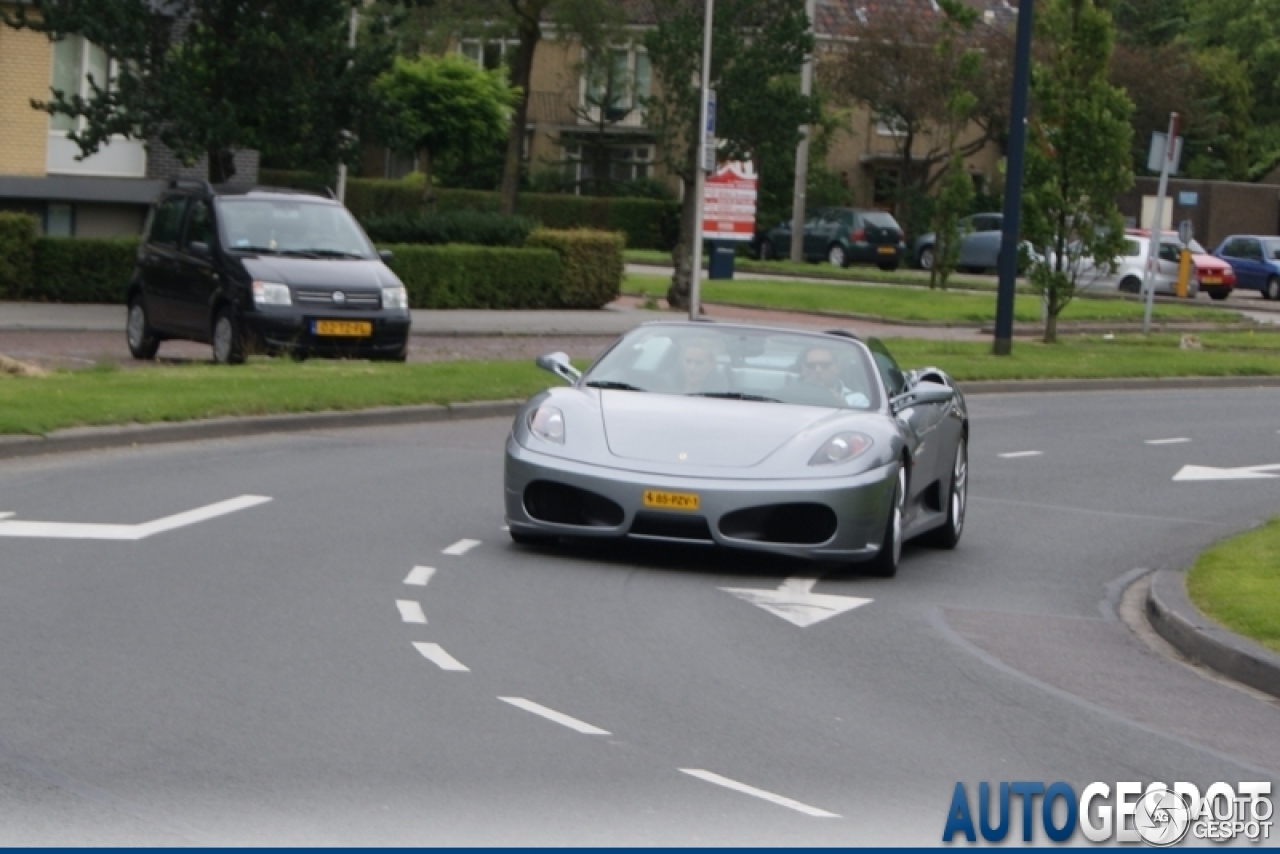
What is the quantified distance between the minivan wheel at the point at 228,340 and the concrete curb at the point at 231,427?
11.2 feet

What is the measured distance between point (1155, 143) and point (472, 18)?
23.2 meters

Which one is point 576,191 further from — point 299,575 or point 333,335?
point 299,575

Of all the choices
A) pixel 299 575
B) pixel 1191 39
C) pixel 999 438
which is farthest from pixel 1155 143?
pixel 1191 39

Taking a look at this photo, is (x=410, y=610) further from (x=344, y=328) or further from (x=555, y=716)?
(x=344, y=328)

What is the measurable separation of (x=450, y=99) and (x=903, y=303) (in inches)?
677

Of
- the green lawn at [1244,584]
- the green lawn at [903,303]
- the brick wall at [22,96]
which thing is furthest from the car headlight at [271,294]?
the brick wall at [22,96]

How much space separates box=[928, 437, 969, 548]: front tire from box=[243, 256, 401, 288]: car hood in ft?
31.9

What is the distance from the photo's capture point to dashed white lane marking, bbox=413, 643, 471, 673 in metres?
8.31

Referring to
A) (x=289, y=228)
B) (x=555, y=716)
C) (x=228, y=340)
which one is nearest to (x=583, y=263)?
(x=289, y=228)

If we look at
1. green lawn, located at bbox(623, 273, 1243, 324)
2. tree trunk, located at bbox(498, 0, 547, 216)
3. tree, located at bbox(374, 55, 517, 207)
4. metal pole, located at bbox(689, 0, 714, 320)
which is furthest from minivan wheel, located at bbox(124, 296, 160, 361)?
tree, located at bbox(374, 55, 517, 207)

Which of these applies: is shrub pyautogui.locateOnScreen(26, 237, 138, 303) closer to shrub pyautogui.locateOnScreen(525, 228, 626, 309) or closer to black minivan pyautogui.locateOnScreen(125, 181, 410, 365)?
black minivan pyautogui.locateOnScreen(125, 181, 410, 365)

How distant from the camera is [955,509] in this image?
13.3 meters

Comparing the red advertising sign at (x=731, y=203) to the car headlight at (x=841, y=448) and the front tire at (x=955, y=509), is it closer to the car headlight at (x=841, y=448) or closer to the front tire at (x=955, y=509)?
the front tire at (x=955, y=509)

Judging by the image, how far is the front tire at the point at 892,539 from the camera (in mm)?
11422
